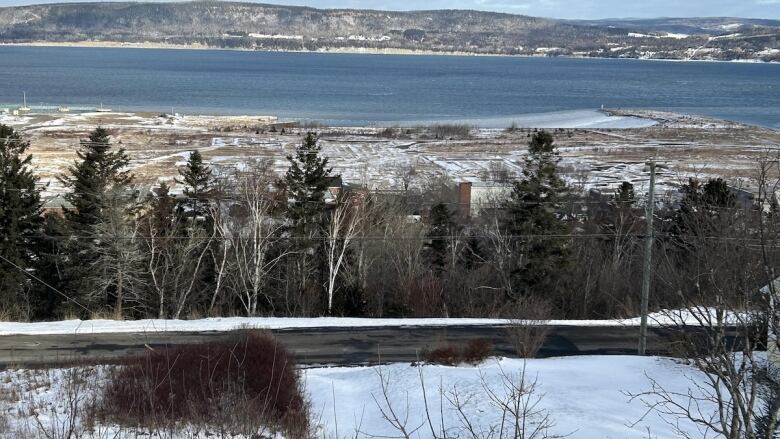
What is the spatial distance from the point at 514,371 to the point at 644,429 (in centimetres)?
331

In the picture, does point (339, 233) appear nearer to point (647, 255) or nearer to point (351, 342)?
point (351, 342)

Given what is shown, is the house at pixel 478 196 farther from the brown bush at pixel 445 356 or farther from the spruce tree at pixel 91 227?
the brown bush at pixel 445 356

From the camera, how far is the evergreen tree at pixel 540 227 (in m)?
25.8

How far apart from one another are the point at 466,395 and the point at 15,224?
17.3 meters

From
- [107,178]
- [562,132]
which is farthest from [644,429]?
[562,132]

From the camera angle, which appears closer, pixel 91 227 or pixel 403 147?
pixel 91 227

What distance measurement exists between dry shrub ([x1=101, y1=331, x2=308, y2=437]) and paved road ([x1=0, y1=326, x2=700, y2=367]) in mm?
2380

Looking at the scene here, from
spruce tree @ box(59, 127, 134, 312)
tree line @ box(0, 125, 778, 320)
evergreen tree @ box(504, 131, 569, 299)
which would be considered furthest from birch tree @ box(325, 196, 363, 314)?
spruce tree @ box(59, 127, 134, 312)

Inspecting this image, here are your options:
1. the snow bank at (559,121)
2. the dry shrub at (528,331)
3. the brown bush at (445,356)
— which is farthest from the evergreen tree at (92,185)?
the snow bank at (559,121)

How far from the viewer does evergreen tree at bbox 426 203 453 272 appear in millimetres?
28234

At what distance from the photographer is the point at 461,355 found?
51.8 feet

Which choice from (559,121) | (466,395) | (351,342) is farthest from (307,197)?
(559,121)

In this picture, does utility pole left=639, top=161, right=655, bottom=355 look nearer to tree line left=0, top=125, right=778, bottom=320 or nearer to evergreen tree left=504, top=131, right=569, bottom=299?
tree line left=0, top=125, right=778, bottom=320

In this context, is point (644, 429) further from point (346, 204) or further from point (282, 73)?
point (282, 73)
